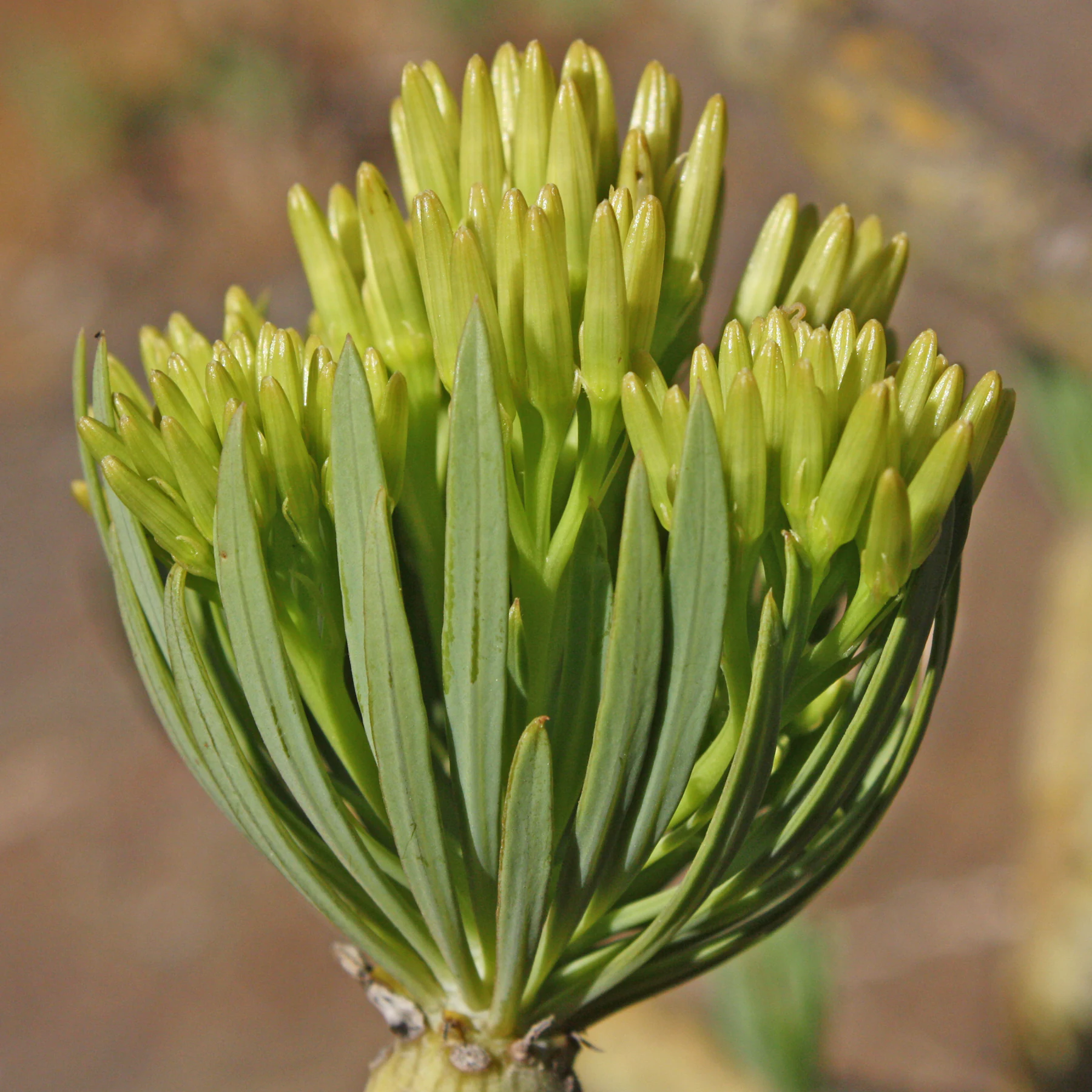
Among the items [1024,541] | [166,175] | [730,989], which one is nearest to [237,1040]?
[730,989]

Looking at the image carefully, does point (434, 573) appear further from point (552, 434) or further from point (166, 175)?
point (166, 175)

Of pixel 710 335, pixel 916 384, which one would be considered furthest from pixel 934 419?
pixel 710 335

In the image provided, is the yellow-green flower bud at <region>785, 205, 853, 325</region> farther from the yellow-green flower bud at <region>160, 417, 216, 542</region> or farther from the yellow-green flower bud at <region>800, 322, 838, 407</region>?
the yellow-green flower bud at <region>160, 417, 216, 542</region>

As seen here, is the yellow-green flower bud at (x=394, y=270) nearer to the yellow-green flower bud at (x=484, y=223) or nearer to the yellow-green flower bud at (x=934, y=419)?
the yellow-green flower bud at (x=484, y=223)

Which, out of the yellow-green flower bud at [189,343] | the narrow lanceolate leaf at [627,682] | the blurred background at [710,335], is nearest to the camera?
the narrow lanceolate leaf at [627,682]

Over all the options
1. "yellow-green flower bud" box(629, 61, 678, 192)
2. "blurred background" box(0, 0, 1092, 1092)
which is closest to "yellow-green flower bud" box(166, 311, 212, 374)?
"yellow-green flower bud" box(629, 61, 678, 192)

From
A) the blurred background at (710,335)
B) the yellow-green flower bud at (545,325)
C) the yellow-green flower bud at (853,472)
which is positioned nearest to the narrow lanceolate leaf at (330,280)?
the yellow-green flower bud at (545,325)

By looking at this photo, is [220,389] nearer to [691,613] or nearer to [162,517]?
[162,517]
